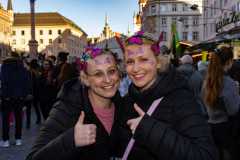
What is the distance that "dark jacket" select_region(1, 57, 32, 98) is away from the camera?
8977mm

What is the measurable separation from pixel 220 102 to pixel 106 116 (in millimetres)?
2722

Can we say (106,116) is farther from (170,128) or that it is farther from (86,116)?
(170,128)

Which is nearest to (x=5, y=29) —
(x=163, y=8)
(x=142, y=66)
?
(x=163, y=8)

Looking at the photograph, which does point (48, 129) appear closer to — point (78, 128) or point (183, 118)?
point (78, 128)

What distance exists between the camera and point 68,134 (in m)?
2.25

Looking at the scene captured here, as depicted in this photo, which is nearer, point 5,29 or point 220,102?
point 220,102

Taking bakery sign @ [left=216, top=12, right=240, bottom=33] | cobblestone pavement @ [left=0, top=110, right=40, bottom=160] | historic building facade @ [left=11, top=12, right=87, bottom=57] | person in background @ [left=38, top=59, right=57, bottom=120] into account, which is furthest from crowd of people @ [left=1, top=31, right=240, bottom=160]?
historic building facade @ [left=11, top=12, right=87, bottom=57]

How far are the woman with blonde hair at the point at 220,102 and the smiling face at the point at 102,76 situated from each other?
2635 mm

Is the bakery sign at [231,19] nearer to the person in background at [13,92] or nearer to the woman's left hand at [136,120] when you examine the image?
the person in background at [13,92]

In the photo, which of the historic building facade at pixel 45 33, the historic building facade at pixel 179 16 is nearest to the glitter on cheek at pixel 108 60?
the historic building facade at pixel 179 16

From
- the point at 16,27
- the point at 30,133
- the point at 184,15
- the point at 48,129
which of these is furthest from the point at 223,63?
the point at 16,27

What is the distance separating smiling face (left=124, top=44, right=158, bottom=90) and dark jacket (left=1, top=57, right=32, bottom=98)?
22.7 feet

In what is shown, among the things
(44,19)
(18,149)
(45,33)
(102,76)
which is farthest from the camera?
(44,19)

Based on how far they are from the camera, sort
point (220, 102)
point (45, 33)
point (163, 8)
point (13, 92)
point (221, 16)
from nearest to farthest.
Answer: point (220, 102) → point (13, 92) → point (221, 16) → point (163, 8) → point (45, 33)
